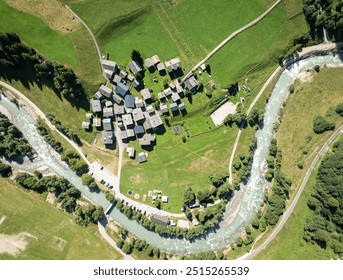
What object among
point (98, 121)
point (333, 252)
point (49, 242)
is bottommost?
point (49, 242)

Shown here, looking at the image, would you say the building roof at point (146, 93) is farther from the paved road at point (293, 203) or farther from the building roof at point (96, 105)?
the paved road at point (293, 203)

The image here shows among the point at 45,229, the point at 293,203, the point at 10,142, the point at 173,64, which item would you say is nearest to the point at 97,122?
the point at 10,142

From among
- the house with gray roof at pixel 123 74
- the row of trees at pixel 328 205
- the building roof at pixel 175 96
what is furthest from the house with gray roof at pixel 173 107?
the row of trees at pixel 328 205

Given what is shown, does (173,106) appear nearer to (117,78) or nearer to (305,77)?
(117,78)

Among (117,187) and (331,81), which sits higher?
(331,81)

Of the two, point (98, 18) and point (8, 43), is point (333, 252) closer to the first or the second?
point (98, 18)

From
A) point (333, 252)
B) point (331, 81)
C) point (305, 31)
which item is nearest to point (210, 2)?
point (305, 31)
